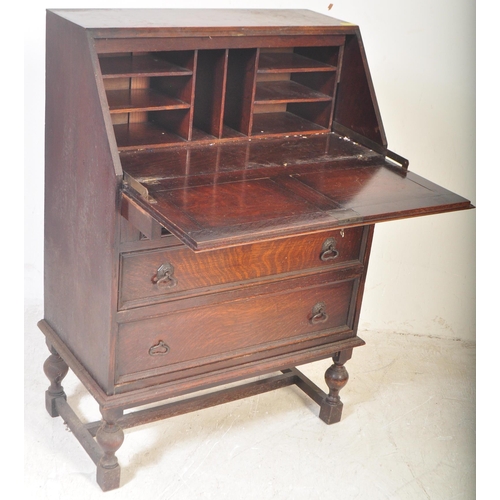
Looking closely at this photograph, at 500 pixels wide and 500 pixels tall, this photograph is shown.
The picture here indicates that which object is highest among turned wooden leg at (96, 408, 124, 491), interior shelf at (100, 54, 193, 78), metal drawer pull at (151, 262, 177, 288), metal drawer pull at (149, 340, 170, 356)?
interior shelf at (100, 54, 193, 78)

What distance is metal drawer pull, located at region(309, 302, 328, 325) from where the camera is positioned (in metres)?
3.17

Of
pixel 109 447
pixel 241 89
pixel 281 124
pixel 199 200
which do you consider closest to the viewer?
pixel 199 200

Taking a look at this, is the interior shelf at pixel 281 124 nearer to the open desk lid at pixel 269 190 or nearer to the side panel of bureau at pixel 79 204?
the open desk lid at pixel 269 190

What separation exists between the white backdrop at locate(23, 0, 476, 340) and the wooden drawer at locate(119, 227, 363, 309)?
3.88ft

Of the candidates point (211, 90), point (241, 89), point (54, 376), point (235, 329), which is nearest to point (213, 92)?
point (211, 90)

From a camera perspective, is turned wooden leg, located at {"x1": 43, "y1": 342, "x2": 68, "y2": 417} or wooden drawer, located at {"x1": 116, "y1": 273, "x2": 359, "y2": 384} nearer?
wooden drawer, located at {"x1": 116, "y1": 273, "x2": 359, "y2": 384}

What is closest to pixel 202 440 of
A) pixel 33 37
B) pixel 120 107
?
pixel 120 107

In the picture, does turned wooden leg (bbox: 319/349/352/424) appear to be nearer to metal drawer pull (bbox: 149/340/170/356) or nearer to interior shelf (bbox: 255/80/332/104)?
metal drawer pull (bbox: 149/340/170/356)

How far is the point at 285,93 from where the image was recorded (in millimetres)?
3164

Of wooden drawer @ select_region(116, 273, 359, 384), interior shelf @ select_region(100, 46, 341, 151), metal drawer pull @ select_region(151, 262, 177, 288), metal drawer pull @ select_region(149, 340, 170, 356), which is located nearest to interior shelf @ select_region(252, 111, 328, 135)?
interior shelf @ select_region(100, 46, 341, 151)

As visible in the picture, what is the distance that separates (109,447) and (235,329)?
0.61 meters

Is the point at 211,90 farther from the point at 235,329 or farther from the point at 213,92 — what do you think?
the point at 235,329

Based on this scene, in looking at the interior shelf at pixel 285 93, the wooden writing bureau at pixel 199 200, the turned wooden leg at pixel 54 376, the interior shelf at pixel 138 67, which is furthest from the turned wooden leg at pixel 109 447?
the interior shelf at pixel 285 93

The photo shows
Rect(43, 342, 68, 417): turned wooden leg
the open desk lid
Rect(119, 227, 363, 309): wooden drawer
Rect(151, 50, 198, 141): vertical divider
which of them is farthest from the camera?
Rect(43, 342, 68, 417): turned wooden leg
